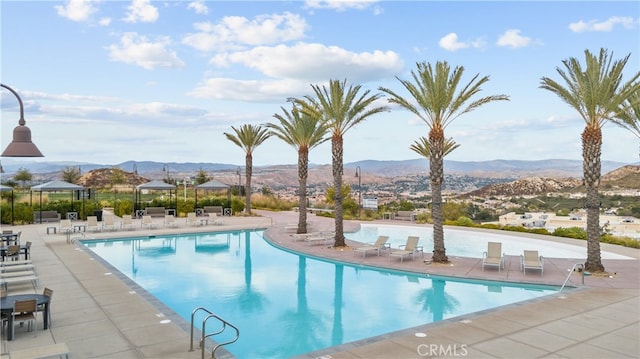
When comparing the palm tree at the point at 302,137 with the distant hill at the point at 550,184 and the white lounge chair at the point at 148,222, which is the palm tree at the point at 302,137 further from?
the distant hill at the point at 550,184

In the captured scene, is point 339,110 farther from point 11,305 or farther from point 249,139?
point 249,139

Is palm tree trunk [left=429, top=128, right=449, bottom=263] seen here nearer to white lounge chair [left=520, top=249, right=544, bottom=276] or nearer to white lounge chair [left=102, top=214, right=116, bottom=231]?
white lounge chair [left=520, top=249, right=544, bottom=276]

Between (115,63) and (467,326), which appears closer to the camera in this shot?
(467,326)

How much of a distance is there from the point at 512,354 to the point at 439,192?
29.7 feet

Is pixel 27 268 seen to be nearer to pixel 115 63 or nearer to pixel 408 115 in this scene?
pixel 408 115

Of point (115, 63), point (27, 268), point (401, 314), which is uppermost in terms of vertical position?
point (115, 63)

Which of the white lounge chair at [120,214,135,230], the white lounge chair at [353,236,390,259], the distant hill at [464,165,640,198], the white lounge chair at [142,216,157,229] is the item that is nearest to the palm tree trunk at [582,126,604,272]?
the white lounge chair at [353,236,390,259]

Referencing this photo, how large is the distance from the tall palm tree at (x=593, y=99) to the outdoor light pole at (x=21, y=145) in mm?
14147

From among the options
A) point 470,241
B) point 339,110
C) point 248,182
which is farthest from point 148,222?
point 470,241

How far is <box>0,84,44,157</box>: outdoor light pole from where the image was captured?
7098mm

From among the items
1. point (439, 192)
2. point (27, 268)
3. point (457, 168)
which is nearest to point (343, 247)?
point (439, 192)

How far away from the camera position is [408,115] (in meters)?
16.6

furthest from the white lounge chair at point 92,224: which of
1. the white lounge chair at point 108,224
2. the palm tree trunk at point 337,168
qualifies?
the palm tree trunk at point 337,168

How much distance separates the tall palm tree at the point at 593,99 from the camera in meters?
12.8
